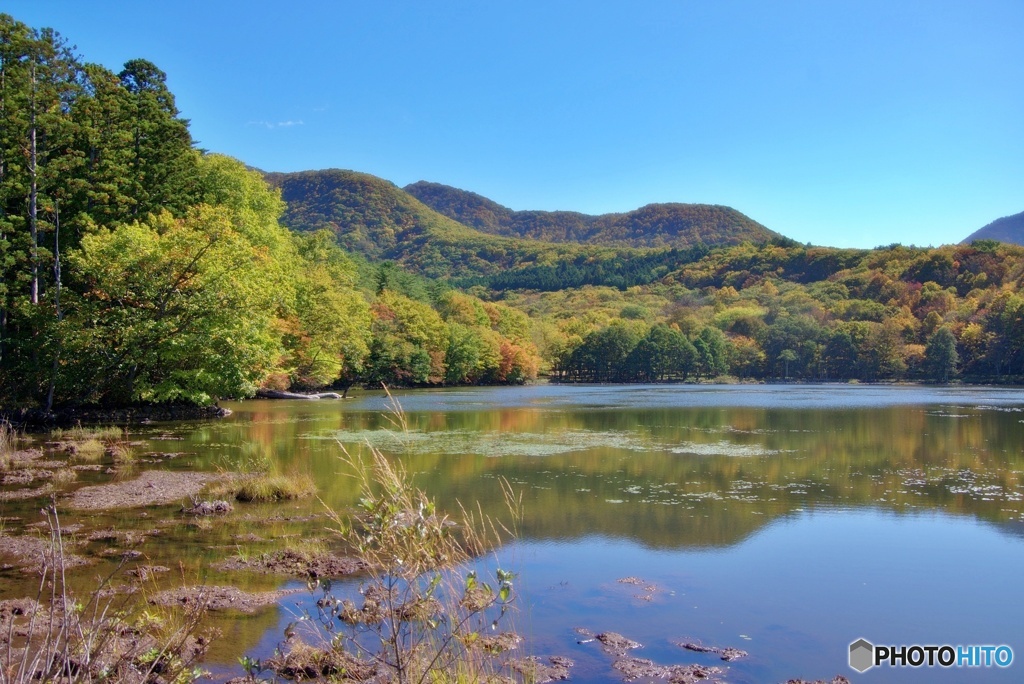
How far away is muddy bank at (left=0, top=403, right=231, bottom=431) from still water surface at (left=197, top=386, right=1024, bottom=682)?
3.47 metres

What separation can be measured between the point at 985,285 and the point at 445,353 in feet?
266

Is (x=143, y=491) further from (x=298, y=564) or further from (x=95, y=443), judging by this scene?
(x=95, y=443)

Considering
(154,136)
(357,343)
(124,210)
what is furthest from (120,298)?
(357,343)

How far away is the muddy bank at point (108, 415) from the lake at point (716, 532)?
10.0ft

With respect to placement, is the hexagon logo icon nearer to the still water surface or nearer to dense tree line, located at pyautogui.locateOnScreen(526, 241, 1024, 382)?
the still water surface

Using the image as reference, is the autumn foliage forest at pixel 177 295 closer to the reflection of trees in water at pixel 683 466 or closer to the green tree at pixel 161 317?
the green tree at pixel 161 317

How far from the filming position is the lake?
7.58 metres

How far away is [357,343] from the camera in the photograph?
139 feet

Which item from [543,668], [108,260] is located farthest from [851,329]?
[543,668]

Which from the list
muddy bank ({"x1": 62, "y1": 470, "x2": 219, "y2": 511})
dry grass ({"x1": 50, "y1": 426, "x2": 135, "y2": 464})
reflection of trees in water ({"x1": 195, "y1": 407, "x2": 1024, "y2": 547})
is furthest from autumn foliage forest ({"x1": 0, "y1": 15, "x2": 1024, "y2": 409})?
muddy bank ({"x1": 62, "y1": 470, "x2": 219, "y2": 511})
